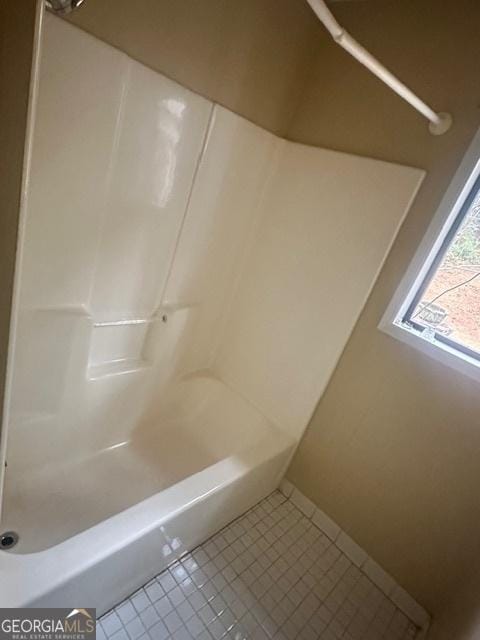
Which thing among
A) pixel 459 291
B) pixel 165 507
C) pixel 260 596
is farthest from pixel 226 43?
pixel 260 596

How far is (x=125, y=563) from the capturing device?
1122 millimetres

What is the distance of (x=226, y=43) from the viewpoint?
1.26 m

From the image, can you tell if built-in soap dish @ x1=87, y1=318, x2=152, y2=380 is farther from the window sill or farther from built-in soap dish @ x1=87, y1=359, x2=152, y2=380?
the window sill

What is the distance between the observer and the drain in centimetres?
126

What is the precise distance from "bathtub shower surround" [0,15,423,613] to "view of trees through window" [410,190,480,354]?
24cm

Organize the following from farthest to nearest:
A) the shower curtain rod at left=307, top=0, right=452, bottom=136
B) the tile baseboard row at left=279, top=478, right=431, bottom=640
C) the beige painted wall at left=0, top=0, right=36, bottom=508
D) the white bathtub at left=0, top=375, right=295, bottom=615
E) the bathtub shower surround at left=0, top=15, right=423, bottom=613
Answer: the tile baseboard row at left=279, top=478, right=431, bottom=640
the bathtub shower surround at left=0, top=15, right=423, bottom=613
the white bathtub at left=0, top=375, right=295, bottom=615
the shower curtain rod at left=307, top=0, right=452, bottom=136
the beige painted wall at left=0, top=0, right=36, bottom=508

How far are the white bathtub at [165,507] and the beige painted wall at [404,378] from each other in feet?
1.32

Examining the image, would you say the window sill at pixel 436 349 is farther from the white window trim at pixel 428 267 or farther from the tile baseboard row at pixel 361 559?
the tile baseboard row at pixel 361 559

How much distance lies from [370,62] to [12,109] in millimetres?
790

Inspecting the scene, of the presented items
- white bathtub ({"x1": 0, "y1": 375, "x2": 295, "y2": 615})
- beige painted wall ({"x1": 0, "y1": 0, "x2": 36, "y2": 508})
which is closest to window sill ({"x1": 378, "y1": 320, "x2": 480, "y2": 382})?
white bathtub ({"x1": 0, "y1": 375, "x2": 295, "y2": 615})

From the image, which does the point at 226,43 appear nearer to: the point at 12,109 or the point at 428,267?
the point at 12,109

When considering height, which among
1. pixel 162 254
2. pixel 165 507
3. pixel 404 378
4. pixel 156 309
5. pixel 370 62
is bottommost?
pixel 165 507

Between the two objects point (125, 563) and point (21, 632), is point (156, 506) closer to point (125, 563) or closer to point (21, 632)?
point (125, 563)

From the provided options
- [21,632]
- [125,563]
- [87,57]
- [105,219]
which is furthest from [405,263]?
[21,632]
